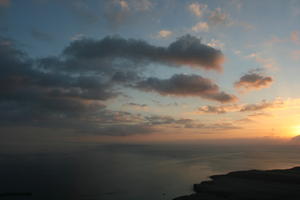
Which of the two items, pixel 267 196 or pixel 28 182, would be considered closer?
pixel 267 196

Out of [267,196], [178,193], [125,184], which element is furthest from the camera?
[125,184]

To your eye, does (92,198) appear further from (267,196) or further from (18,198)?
(267,196)

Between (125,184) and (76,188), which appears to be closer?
(76,188)

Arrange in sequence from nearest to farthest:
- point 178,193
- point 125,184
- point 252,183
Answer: point 178,193
point 252,183
point 125,184

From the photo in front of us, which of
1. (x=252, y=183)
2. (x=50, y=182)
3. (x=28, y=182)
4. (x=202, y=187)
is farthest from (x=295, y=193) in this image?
(x=28, y=182)

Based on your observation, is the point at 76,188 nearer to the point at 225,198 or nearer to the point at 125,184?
the point at 125,184

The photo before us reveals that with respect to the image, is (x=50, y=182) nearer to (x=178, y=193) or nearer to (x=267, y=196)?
(x=178, y=193)

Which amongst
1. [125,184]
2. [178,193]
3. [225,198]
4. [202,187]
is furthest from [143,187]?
[225,198]

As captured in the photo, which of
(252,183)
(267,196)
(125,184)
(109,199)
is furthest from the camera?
(125,184)

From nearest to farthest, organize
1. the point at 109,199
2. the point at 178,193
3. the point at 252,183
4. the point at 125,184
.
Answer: the point at 109,199
the point at 178,193
the point at 252,183
the point at 125,184
